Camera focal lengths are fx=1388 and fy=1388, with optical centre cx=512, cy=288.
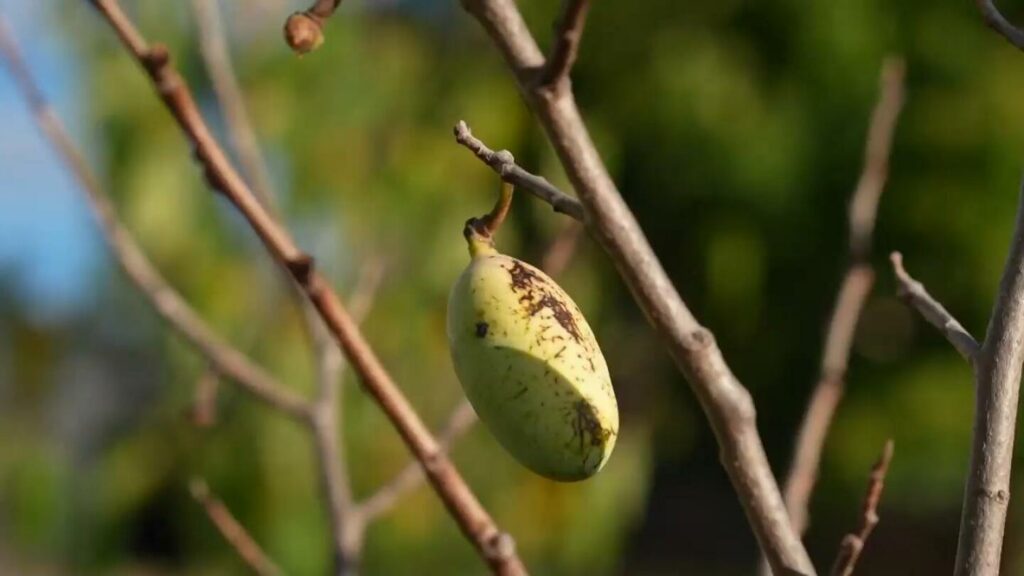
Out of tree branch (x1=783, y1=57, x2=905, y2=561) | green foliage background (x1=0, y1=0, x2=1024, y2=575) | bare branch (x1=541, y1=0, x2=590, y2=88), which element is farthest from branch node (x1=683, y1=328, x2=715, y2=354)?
green foliage background (x1=0, y1=0, x2=1024, y2=575)

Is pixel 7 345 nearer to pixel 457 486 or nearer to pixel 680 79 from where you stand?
pixel 680 79

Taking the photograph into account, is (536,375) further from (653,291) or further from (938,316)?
(938,316)

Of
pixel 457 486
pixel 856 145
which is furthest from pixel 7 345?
pixel 457 486

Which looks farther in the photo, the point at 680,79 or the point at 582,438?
the point at 680,79

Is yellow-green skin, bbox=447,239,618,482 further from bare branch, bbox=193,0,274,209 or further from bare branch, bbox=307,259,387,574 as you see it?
bare branch, bbox=193,0,274,209

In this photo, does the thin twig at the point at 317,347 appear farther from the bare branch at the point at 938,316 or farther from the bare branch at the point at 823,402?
the bare branch at the point at 938,316

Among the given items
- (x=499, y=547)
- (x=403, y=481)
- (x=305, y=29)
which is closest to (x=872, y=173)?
(x=403, y=481)
